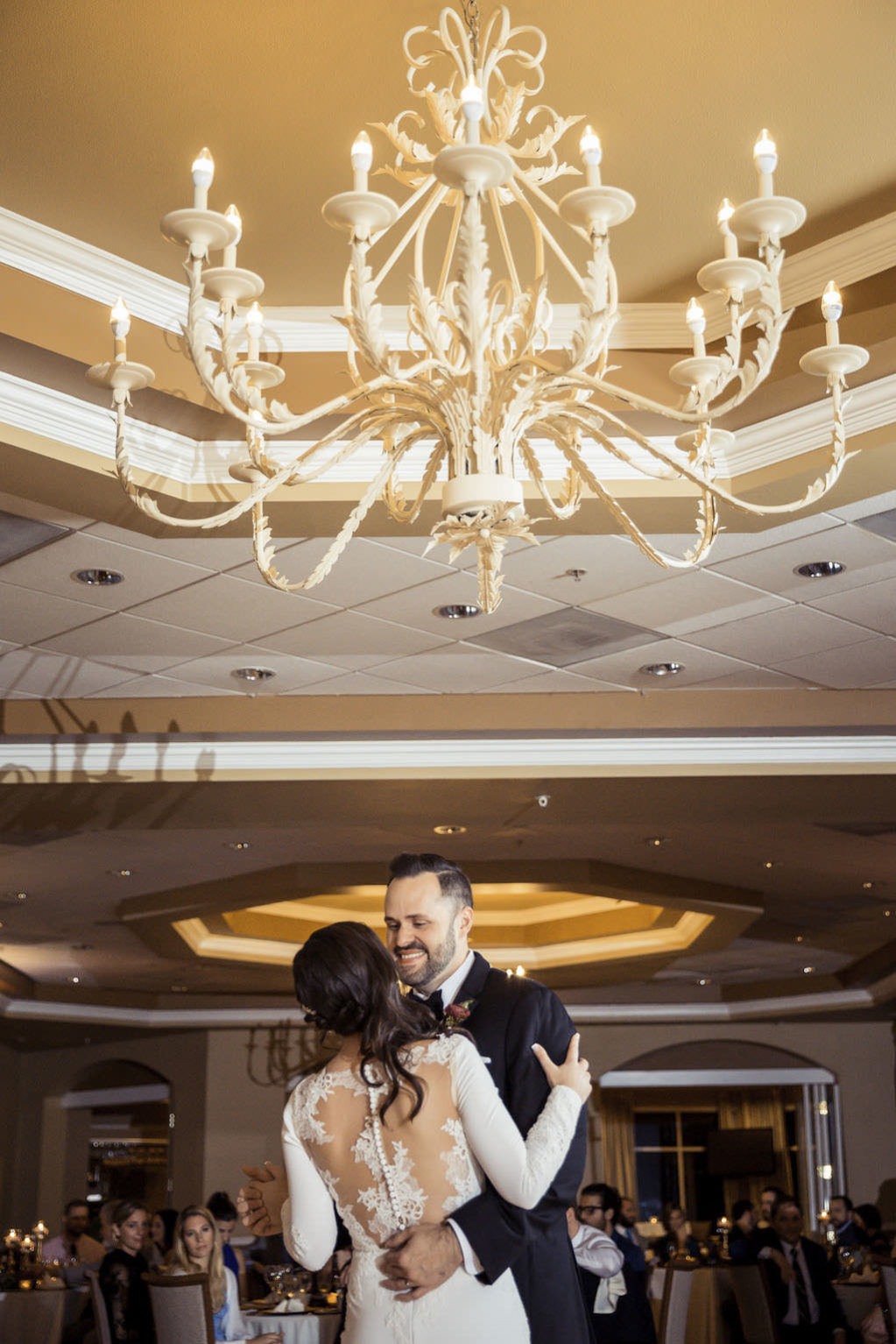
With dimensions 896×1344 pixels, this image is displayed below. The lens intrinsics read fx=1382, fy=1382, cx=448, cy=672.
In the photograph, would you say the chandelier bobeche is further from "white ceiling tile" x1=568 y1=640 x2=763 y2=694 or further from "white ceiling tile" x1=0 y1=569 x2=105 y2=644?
"white ceiling tile" x1=568 y1=640 x2=763 y2=694

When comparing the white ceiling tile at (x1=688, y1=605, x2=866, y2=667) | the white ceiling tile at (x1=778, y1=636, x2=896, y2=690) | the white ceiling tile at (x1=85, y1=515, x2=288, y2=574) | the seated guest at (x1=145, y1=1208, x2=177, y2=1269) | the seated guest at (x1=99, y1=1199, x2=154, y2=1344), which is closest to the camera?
the white ceiling tile at (x1=85, y1=515, x2=288, y2=574)

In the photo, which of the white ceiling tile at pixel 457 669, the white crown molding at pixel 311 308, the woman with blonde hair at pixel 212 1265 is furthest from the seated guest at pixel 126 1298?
the white crown molding at pixel 311 308

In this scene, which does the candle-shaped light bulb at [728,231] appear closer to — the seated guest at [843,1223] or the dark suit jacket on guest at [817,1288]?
the dark suit jacket on guest at [817,1288]

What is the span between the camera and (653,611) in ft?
17.4

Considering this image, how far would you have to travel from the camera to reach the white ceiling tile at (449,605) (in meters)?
5.04

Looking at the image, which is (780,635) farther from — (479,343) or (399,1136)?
(399,1136)

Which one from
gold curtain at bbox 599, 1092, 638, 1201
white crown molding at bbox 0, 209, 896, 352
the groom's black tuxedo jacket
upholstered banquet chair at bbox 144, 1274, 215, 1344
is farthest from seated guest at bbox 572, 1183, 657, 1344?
gold curtain at bbox 599, 1092, 638, 1201

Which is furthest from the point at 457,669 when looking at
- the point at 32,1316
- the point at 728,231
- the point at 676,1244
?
the point at 676,1244

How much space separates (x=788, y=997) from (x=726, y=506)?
450 inches

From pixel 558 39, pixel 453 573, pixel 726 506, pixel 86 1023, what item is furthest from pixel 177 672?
pixel 86 1023

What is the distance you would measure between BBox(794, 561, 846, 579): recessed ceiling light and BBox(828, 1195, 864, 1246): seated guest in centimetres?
750

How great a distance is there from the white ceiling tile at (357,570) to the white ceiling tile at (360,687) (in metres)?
0.95

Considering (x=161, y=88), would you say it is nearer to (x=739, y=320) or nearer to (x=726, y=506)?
(x=739, y=320)

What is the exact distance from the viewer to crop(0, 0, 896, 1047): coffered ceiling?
10.7 ft
